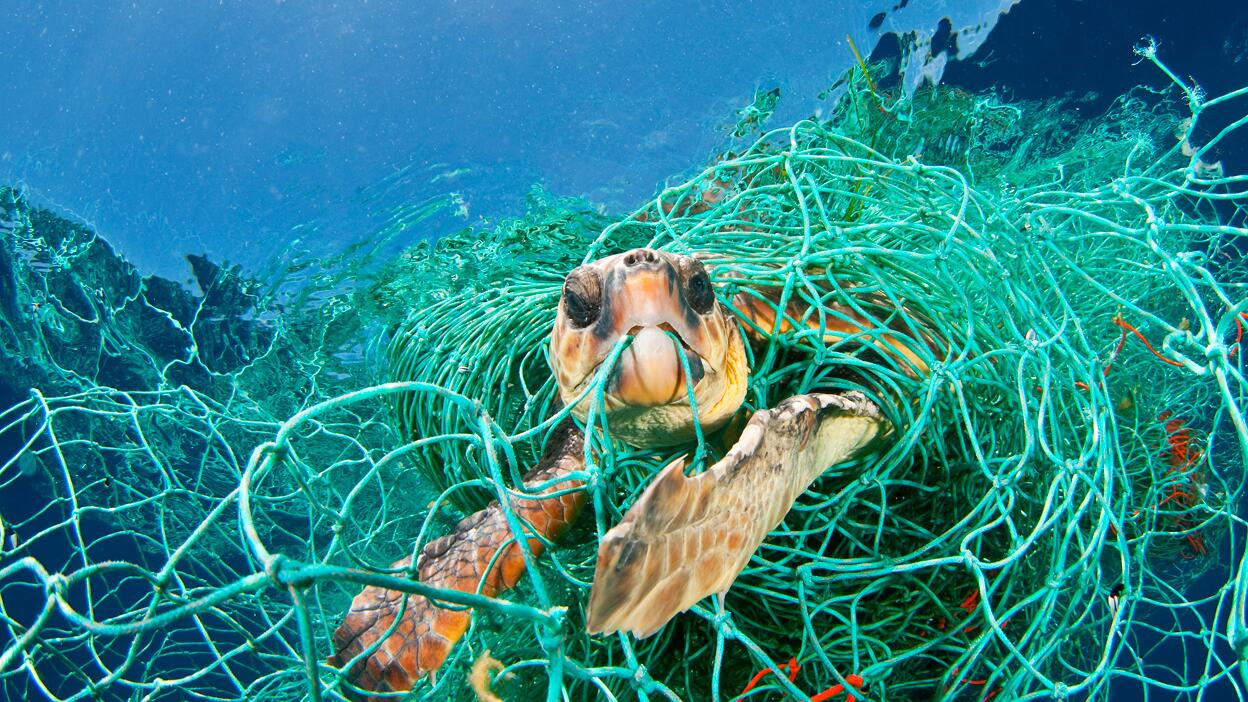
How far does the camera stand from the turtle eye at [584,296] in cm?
142

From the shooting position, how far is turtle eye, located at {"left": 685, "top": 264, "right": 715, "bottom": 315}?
1.46m

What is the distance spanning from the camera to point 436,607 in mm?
1705

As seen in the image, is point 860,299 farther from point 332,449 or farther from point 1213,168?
point 1213,168

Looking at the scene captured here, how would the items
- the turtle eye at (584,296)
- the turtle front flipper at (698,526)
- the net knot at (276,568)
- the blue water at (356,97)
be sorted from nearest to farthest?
the net knot at (276,568), the turtle front flipper at (698,526), the turtle eye at (584,296), the blue water at (356,97)

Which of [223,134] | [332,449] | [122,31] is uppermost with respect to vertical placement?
[122,31]

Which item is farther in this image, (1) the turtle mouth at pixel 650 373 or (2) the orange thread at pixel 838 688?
(2) the orange thread at pixel 838 688

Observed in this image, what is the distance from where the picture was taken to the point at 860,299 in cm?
190

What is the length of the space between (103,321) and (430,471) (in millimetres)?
4617

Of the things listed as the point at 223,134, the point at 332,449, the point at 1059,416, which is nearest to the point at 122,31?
the point at 223,134

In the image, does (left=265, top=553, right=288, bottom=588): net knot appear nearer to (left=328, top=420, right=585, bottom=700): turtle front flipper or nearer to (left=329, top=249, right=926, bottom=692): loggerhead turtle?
(left=329, top=249, right=926, bottom=692): loggerhead turtle

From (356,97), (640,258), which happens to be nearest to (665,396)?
(640,258)

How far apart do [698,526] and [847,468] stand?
1010mm

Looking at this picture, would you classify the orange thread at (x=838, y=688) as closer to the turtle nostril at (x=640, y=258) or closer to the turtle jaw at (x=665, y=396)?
the turtle jaw at (x=665, y=396)

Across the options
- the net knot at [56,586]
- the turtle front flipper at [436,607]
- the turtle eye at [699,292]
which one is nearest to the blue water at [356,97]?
the turtle front flipper at [436,607]
